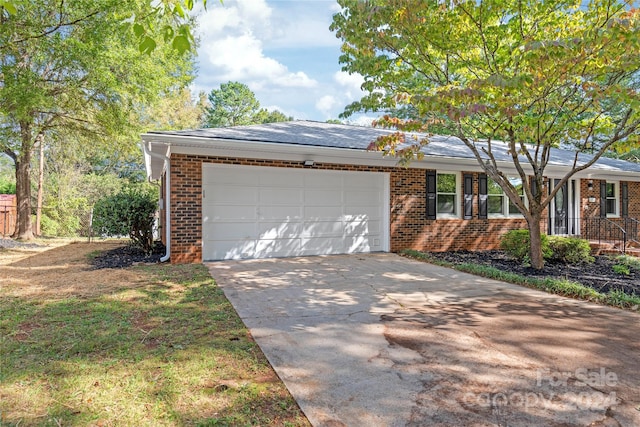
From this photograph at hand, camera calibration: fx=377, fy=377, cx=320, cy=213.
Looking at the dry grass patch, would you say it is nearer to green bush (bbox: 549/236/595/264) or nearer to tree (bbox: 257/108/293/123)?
green bush (bbox: 549/236/595/264)

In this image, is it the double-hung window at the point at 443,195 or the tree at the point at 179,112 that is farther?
the tree at the point at 179,112

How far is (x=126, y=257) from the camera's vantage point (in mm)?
8586

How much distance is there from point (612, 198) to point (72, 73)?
711 inches

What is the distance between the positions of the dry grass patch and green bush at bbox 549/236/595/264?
24.2ft

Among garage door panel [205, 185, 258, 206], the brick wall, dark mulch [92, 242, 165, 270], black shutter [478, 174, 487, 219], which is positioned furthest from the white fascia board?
dark mulch [92, 242, 165, 270]

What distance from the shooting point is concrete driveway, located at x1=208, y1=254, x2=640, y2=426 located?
236 centimetres

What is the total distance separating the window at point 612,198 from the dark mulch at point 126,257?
47.3 ft

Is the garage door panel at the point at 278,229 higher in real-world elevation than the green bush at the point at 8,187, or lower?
lower

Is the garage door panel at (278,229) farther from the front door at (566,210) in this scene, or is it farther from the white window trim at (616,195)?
the white window trim at (616,195)

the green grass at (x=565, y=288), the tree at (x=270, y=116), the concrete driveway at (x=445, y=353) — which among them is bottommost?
the concrete driveway at (x=445, y=353)

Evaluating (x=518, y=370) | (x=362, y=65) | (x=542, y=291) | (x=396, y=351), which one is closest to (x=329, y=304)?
(x=396, y=351)

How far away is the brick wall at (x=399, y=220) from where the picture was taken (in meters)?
7.73

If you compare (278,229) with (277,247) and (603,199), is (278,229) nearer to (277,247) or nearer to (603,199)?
(277,247)

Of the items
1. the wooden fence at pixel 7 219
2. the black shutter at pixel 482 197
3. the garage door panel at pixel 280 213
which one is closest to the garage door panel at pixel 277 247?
the garage door panel at pixel 280 213
